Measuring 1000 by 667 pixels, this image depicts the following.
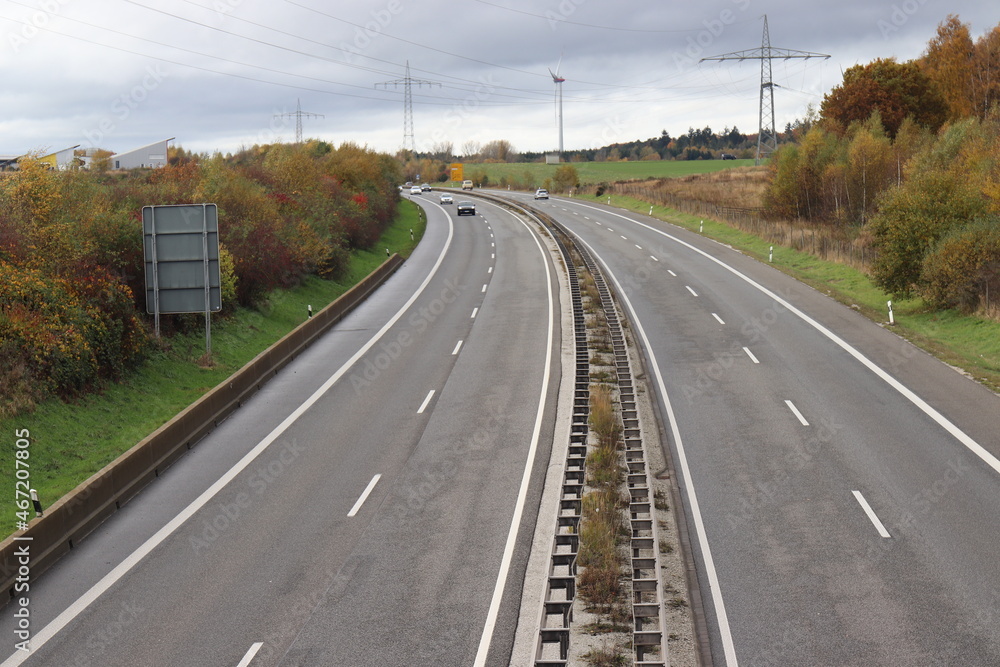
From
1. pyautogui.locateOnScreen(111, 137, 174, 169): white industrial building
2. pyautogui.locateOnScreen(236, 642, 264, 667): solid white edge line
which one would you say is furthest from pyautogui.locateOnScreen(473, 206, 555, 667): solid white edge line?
pyautogui.locateOnScreen(111, 137, 174, 169): white industrial building

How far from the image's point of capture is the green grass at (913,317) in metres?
25.6

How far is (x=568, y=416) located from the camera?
2145 cm

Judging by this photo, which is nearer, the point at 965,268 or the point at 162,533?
the point at 162,533

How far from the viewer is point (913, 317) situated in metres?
31.7

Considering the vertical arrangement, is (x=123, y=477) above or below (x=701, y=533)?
above

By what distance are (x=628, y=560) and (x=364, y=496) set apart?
5312 mm

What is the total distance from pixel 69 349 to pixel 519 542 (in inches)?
475

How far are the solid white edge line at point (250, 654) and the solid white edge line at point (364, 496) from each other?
4.55 m

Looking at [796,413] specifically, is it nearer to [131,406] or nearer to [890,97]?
[131,406]

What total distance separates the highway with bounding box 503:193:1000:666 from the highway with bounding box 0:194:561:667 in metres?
3.34

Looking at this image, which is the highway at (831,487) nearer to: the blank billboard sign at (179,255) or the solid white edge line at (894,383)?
the solid white edge line at (894,383)

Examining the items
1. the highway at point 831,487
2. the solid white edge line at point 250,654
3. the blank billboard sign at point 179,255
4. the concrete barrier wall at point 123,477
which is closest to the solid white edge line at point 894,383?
the highway at point 831,487

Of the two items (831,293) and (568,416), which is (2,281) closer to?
(568,416)

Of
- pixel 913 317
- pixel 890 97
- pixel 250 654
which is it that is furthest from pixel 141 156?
pixel 250 654
